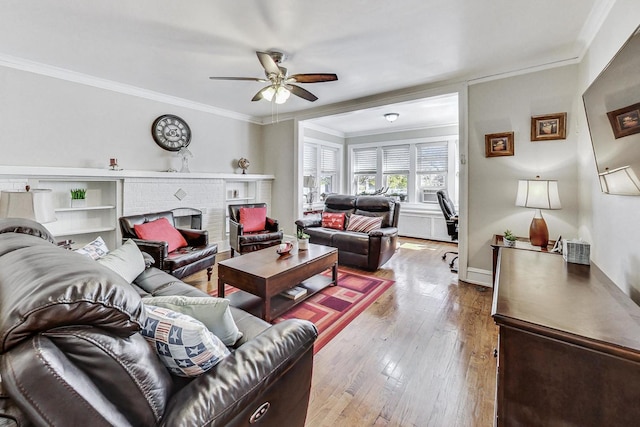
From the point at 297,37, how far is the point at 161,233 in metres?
2.56

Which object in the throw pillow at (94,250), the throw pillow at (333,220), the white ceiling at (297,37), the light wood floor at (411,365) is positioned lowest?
the light wood floor at (411,365)

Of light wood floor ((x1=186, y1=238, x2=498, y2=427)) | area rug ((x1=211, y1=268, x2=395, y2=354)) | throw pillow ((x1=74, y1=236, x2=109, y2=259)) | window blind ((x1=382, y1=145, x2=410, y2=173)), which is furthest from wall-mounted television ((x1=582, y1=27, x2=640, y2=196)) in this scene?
window blind ((x1=382, y1=145, x2=410, y2=173))

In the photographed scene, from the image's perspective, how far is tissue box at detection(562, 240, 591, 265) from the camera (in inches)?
67.3

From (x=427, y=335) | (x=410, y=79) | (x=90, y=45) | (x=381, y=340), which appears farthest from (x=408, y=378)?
(x=90, y=45)

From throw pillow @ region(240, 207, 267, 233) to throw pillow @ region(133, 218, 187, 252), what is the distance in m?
1.13

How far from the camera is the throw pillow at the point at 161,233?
3137 mm

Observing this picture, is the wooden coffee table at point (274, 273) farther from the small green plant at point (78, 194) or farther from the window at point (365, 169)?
the window at point (365, 169)

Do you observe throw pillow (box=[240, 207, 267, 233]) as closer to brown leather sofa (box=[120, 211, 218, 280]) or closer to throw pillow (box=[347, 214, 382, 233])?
brown leather sofa (box=[120, 211, 218, 280])

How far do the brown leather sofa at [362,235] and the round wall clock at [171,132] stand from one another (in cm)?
226

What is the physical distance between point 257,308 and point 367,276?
5.23 feet

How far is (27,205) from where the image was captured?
2.35 meters

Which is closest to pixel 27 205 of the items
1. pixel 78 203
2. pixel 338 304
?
pixel 78 203

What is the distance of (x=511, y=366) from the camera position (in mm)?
1115

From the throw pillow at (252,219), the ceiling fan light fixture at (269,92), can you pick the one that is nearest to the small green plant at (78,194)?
the throw pillow at (252,219)
